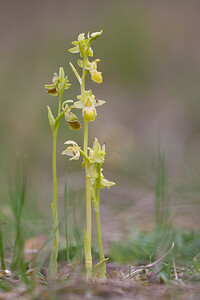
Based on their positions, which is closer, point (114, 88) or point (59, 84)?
point (59, 84)

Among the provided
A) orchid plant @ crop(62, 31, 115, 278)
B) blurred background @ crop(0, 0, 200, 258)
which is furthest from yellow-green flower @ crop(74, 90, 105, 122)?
blurred background @ crop(0, 0, 200, 258)

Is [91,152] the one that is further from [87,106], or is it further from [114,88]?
[114,88]

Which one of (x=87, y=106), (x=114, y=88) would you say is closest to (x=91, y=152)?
A: (x=87, y=106)

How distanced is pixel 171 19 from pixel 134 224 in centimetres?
763

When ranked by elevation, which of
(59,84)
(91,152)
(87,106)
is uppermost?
(59,84)

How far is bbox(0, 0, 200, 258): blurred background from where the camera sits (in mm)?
4465

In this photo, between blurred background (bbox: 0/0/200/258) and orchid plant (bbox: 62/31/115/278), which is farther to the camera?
blurred background (bbox: 0/0/200/258)

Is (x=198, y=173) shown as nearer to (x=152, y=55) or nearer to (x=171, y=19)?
(x=152, y=55)

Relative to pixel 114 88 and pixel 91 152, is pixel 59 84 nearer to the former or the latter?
pixel 91 152

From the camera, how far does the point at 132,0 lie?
1003 centimetres

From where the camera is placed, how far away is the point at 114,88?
8.36m

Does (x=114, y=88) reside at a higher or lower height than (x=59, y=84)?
higher

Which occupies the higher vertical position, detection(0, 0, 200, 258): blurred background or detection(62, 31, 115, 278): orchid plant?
detection(0, 0, 200, 258): blurred background

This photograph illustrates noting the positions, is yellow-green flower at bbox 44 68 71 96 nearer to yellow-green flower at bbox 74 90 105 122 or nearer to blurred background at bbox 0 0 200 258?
yellow-green flower at bbox 74 90 105 122
